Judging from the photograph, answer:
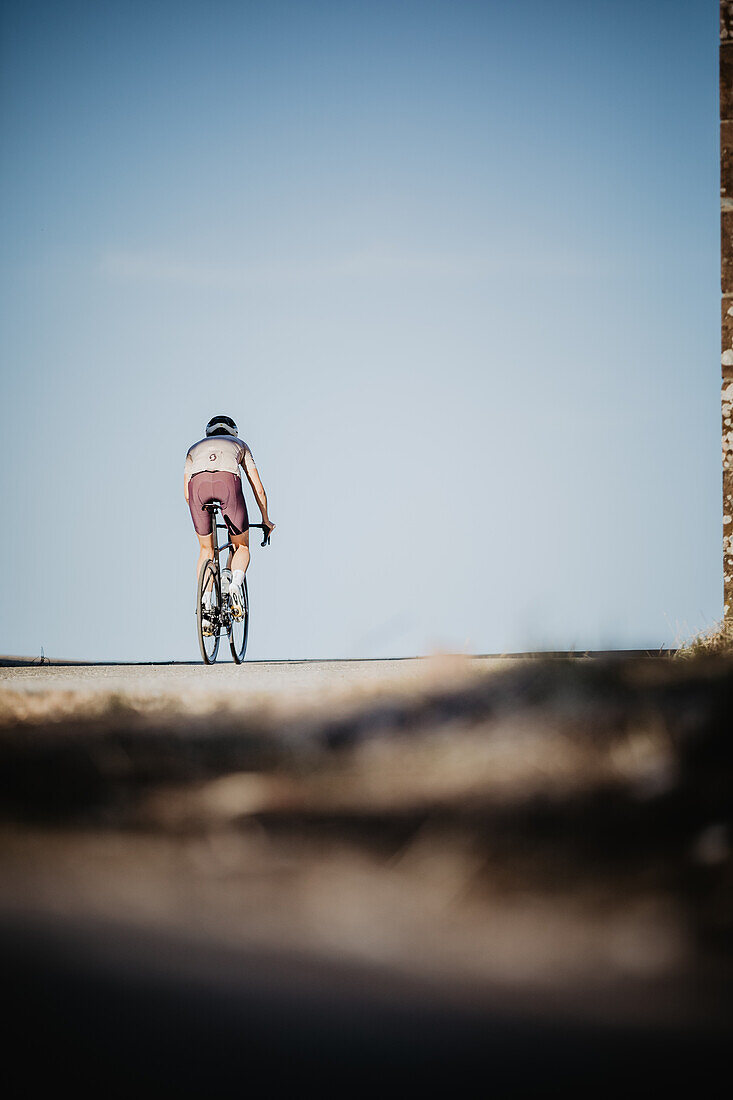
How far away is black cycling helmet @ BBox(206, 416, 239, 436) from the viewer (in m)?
7.82

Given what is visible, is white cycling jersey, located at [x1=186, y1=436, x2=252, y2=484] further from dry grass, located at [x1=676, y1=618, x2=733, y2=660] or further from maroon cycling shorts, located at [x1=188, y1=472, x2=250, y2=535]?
dry grass, located at [x1=676, y1=618, x2=733, y2=660]

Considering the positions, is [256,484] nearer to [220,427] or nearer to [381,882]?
[220,427]

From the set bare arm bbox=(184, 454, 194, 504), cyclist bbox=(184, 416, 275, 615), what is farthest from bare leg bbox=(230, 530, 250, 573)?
bare arm bbox=(184, 454, 194, 504)

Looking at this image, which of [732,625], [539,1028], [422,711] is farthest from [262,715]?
[732,625]

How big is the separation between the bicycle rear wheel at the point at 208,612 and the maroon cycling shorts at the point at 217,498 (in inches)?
14.9

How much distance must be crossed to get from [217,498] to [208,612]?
105 cm

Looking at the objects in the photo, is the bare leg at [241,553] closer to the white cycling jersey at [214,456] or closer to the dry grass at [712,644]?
the white cycling jersey at [214,456]

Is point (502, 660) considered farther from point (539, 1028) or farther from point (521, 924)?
point (539, 1028)

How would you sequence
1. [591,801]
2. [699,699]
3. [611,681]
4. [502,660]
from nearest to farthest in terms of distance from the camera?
[591,801] < [699,699] < [611,681] < [502,660]

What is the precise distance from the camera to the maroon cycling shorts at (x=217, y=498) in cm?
760

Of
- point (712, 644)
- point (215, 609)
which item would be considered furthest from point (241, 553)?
point (712, 644)

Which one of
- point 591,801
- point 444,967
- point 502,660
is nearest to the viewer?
point 444,967

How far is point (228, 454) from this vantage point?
7.64m

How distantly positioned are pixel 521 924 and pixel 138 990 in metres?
1.33
